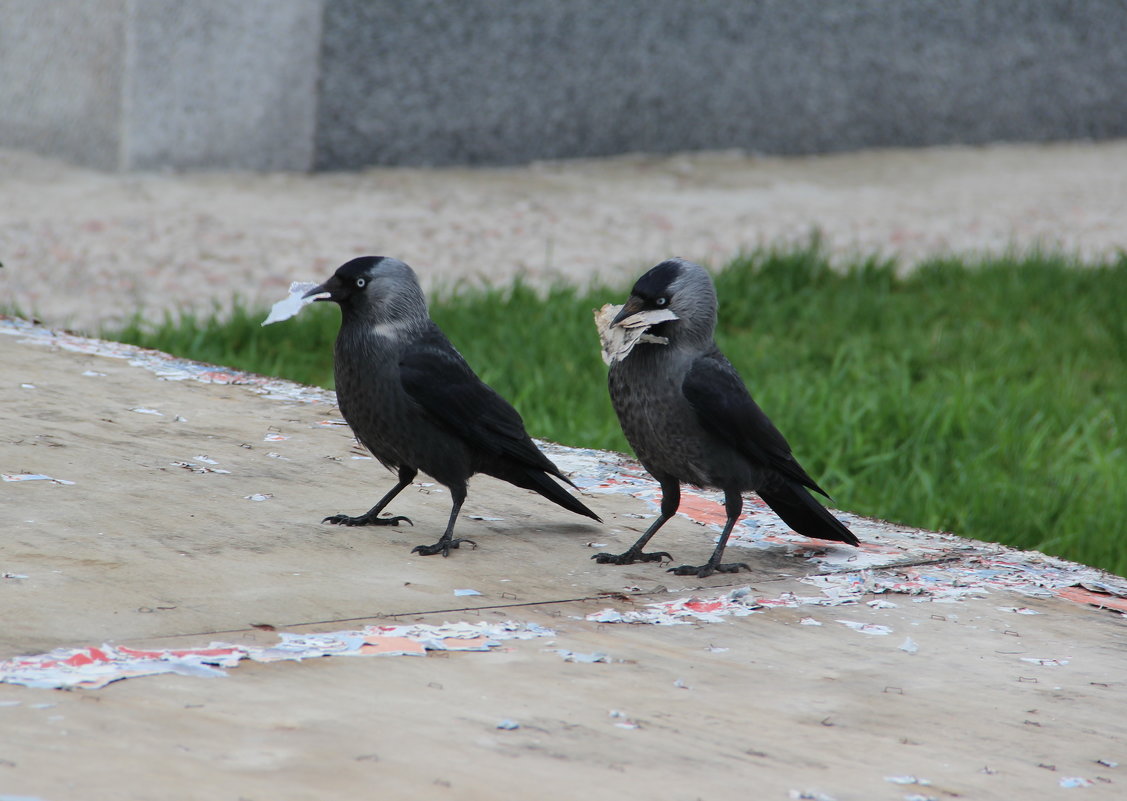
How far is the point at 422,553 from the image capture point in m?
2.76

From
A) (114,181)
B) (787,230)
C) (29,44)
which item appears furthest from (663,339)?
(29,44)

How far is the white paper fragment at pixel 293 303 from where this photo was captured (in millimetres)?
2600

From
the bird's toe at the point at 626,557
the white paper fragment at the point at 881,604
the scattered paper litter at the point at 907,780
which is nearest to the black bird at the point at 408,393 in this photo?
the bird's toe at the point at 626,557

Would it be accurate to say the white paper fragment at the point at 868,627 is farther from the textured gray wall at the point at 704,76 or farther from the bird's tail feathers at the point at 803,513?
the textured gray wall at the point at 704,76

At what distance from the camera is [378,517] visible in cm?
300

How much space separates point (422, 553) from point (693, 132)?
8.91 meters

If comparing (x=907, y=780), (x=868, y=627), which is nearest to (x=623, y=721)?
(x=907, y=780)

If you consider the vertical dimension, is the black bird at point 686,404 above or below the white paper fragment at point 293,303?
below

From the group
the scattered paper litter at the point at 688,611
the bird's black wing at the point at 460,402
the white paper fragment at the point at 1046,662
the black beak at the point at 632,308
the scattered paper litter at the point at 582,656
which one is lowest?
the scattered paper litter at the point at 688,611

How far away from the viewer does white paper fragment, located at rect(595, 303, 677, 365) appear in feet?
8.96

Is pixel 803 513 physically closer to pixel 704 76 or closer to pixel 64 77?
pixel 64 77

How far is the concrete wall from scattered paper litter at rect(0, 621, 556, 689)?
7538 mm

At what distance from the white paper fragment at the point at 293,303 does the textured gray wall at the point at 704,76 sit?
23.5ft

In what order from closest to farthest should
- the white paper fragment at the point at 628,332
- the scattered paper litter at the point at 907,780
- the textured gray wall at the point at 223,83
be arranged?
the scattered paper litter at the point at 907,780, the white paper fragment at the point at 628,332, the textured gray wall at the point at 223,83
